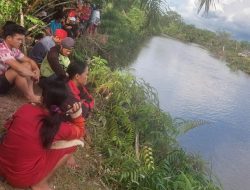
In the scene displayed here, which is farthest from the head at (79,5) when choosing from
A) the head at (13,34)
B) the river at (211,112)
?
the head at (13,34)

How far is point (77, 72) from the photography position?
189 inches

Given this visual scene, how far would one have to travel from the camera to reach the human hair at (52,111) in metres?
3.30

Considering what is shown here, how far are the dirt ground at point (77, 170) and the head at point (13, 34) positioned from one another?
2.30ft

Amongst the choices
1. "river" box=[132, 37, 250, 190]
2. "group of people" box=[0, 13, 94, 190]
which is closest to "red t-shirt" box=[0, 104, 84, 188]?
"group of people" box=[0, 13, 94, 190]

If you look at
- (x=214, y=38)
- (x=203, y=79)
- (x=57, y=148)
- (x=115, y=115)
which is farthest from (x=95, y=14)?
(x=214, y=38)

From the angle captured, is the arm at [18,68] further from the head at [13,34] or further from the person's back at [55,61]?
the person's back at [55,61]

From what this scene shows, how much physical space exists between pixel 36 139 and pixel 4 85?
2.06 m

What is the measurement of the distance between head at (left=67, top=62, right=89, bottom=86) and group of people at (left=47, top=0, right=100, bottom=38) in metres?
3.37

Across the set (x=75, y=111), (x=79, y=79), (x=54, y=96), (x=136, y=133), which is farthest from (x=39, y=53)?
(x=54, y=96)

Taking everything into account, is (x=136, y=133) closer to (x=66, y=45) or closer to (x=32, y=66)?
(x=66, y=45)

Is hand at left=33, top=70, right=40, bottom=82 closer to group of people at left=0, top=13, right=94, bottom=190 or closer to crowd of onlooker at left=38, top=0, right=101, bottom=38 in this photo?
group of people at left=0, top=13, right=94, bottom=190

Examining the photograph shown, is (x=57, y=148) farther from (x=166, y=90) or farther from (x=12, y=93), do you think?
(x=166, y=90)

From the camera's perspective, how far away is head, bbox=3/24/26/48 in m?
5.07

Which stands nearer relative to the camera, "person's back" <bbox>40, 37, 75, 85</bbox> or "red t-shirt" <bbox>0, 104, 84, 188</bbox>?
"red t-shirt" <bbox>0, 104, 84, 188</bbox>
